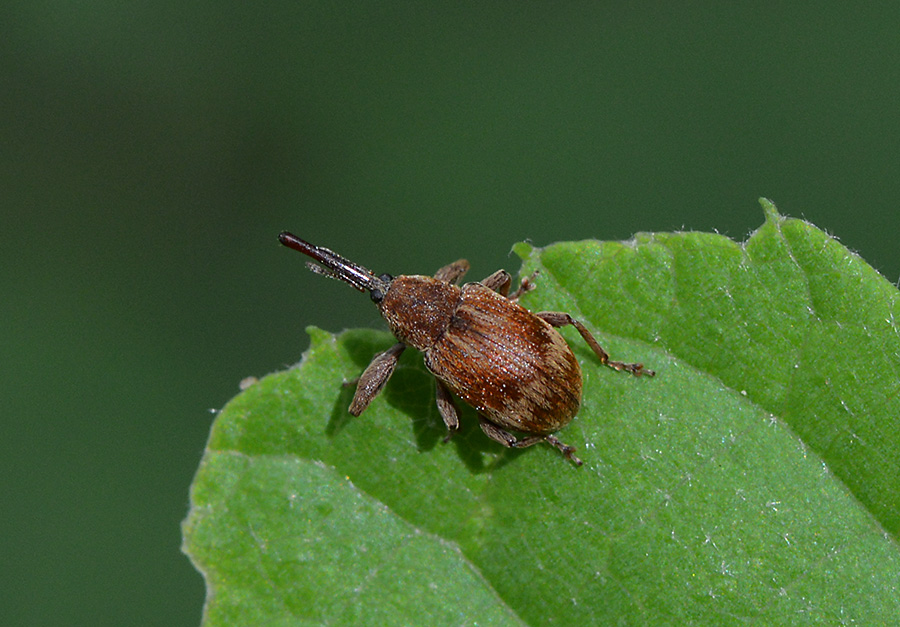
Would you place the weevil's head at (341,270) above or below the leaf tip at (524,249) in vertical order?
below

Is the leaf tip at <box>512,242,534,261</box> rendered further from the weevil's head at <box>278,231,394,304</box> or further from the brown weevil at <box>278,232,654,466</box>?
the weevil's head at <box>278,231,394,304</box>

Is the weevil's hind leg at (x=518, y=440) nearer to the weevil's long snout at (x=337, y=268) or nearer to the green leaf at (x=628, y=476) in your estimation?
the green leaf at (x=628, y=476)

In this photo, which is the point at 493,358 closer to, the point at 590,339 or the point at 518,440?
the point at 518,440

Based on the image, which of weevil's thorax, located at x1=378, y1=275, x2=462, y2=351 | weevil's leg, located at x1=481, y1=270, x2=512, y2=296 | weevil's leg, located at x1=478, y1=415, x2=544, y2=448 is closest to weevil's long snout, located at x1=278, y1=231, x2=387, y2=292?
weevil's thorax, located at x1=378, y1=275, x2=462, y2=351

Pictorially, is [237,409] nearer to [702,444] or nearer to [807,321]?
[702,444]

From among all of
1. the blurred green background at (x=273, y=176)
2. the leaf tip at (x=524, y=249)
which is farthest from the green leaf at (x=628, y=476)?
the blurred green background at (x=273, y=176)

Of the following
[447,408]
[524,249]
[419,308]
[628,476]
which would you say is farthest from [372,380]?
[628,476]
